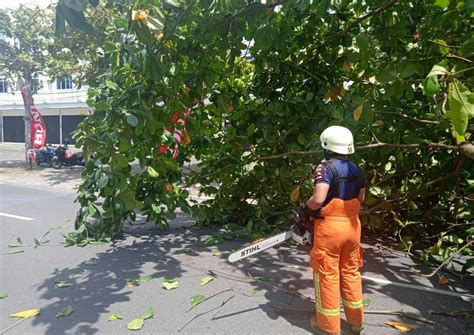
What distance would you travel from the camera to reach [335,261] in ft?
10.4

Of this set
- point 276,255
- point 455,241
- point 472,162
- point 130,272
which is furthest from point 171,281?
point 472,162

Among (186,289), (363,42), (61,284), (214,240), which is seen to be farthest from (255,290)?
(363,42)

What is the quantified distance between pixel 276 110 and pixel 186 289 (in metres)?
2.53

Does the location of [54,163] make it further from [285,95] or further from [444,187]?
[444,187]

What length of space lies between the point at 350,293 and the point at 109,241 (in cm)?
379

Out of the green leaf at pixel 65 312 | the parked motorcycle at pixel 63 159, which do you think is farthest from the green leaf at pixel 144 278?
the parked motorcycle at pixel 63 159

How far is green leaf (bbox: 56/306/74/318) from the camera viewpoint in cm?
361

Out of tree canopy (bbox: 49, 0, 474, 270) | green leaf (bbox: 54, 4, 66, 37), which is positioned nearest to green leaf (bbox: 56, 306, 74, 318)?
tree canopy (bbox: 49, 0, 474, 270)

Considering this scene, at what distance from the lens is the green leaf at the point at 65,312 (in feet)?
11.8

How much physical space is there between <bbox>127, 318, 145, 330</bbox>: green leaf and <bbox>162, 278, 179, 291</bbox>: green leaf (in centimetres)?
69

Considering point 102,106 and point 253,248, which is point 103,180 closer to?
point 102,106

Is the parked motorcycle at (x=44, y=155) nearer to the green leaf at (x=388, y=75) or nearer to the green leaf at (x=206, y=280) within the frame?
the green leaf at (x=206, y=280)

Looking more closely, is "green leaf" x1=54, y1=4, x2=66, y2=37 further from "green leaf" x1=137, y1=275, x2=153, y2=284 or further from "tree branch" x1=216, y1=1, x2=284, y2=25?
"green leaf" x1=137, y1=275, x2=153, y2=284

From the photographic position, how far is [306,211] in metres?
3.32
